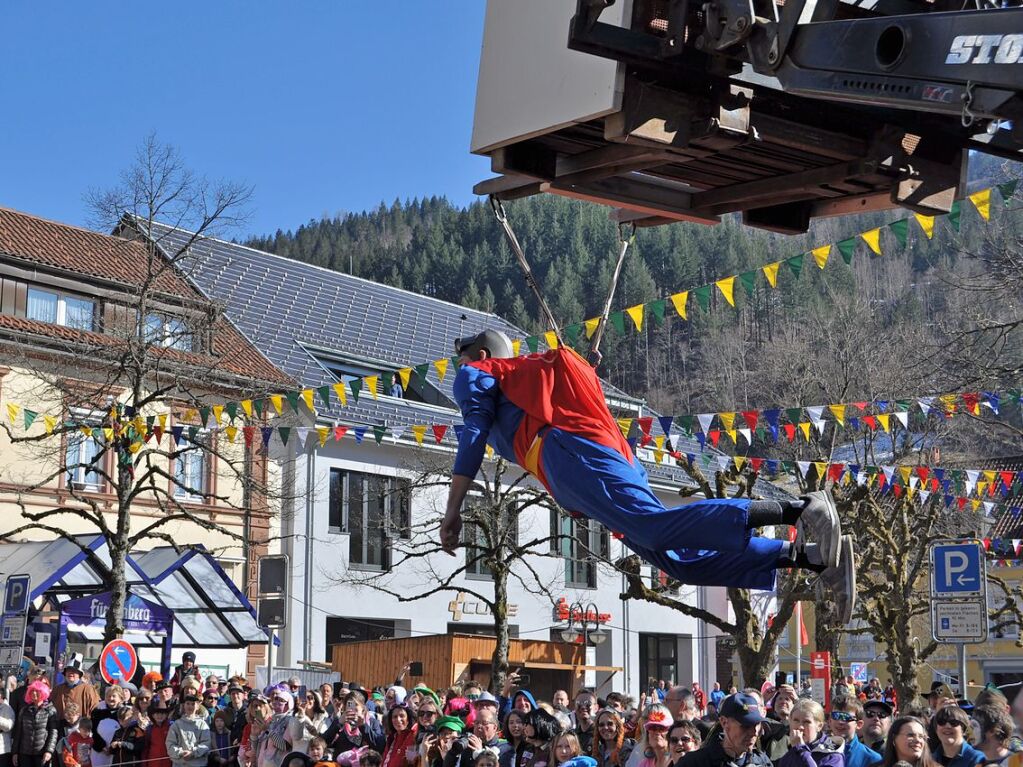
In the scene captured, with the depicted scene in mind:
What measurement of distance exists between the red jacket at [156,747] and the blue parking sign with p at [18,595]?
187 inches

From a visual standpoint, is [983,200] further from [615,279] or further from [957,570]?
[615,279]

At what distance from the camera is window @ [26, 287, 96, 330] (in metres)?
31.9

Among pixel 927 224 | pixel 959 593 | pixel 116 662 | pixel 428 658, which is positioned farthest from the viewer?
pixel 428 658

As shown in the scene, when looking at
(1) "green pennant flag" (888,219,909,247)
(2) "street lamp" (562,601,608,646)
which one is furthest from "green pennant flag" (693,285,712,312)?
(2) "street lamp" (562,601,608,646)

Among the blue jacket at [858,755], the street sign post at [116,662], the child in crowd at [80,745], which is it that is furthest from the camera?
the street sign post at [116,662]

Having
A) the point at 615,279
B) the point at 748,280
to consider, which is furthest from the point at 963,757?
the point at 748,280

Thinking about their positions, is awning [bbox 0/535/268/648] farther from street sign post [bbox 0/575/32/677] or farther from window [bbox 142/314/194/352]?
street sign post [bbox 0/575/32/677]

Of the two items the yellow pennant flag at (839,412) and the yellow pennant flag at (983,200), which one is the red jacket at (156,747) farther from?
the yellow pennant flag at (839,412)

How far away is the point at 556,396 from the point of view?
7258 millimetres

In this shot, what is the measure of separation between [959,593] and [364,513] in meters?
25.6

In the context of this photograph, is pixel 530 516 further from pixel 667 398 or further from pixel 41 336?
pixel 667 398

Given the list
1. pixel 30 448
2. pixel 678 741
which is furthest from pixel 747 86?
pixel 30 448

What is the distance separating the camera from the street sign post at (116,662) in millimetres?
19422

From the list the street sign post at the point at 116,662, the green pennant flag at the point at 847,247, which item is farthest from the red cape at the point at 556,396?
the street sign post at the point at 116,662
